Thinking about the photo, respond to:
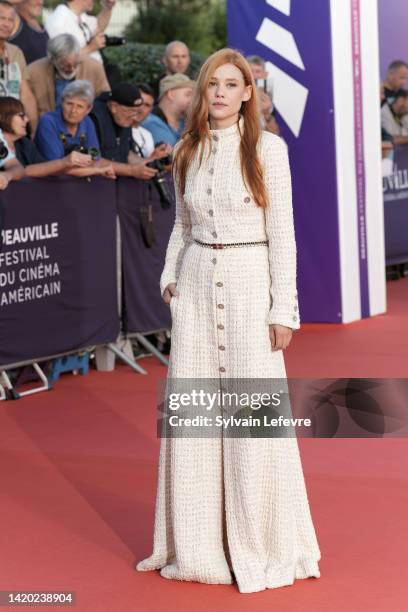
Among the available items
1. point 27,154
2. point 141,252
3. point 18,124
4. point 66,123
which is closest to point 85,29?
point 66,123

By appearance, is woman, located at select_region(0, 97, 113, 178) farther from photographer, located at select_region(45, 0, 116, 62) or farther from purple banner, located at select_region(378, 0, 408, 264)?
purple banner, located at select_region(378, 0, 408, 264)

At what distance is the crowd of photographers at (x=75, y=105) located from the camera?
31.9ft

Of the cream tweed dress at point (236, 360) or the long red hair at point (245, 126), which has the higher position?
the long red hair at point (245, 126)

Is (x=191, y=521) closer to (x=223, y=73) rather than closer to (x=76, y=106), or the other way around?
(x=223, y=73)

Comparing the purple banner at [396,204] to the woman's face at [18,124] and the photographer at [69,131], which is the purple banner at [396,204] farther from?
the woman's face at [18,124]

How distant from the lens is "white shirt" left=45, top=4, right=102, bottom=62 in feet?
39.8

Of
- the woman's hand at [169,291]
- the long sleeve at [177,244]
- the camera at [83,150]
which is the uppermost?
the camera at [83,150]

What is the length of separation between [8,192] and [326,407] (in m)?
2.70

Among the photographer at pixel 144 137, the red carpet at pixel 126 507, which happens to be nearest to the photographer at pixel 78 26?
the photographer at pixel 144 137

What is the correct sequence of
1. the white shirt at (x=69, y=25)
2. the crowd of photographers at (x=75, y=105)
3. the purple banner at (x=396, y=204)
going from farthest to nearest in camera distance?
the purple banner at (x=396, y=204)
the white shirt at (x=69, y=25)
the crowd of photographers at (x=75, y=105)

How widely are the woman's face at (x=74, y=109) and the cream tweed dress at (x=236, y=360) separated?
4667 millimetres

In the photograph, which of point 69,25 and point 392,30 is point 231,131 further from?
point 392,30

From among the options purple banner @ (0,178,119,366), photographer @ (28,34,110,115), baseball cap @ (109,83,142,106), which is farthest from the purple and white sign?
purple banner @ (0,178,119,366)

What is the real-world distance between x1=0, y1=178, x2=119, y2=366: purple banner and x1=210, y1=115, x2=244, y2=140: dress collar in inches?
161
